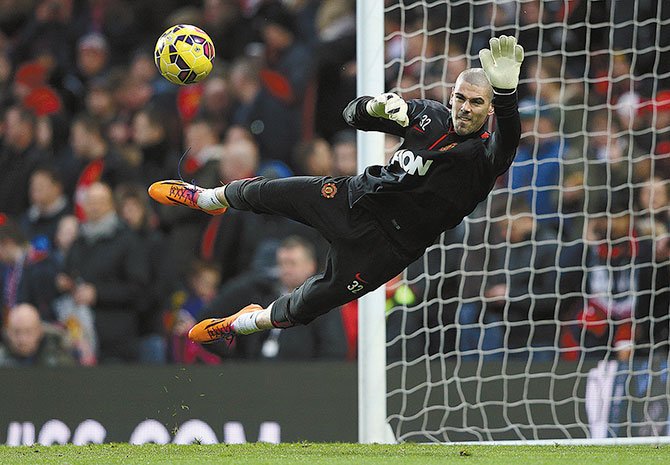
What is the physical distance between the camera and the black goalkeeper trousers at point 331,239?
691 cm

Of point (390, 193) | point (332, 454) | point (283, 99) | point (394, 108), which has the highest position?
point (283, 99)

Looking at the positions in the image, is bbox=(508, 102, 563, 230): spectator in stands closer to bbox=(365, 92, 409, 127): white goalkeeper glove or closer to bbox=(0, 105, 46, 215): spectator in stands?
bbox=(365, 92, 409, 127): white goalkeeper glove

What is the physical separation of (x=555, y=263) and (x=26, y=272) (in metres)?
4.77

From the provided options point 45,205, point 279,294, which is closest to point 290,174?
point 279,294

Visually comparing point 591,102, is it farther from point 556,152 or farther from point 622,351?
point 622,351

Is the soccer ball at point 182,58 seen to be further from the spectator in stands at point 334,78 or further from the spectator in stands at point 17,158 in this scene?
the spectator in stands at point 17,158

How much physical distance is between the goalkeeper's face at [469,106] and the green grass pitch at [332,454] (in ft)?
6.06

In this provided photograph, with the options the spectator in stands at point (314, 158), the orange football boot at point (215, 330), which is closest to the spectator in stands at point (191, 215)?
the spectator in stands at point (314, 158)

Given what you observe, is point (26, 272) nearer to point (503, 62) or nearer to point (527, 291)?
point (527, 291)

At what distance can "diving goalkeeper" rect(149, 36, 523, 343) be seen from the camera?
256 inches

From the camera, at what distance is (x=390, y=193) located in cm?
677

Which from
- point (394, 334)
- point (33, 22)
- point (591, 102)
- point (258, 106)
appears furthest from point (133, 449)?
point (33, 22)

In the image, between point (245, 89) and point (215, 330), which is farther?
point (245, 89)

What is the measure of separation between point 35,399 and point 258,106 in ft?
11.8
